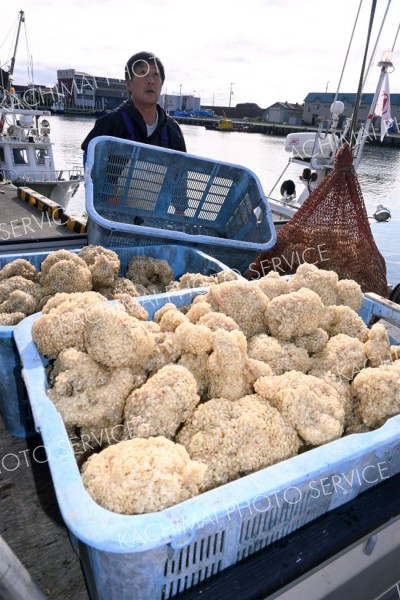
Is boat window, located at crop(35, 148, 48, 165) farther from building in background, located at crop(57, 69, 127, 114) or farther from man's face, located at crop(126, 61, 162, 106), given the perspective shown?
building in background, located at crop(57, 69, 127, 114)

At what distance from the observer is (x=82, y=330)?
1697 millimetres

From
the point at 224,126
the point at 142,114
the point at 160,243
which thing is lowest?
the point at 160,243

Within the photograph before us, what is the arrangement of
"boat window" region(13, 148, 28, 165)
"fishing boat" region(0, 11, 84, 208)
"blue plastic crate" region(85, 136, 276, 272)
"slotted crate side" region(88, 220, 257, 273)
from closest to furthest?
"slotted crate side" region(88, 220, 257, 273), "blue plastic crate" region(85, 136, 276, 272), "fishing boat" region(0, 11, 84, 208), "boat window" region(13, 148, 28, 165)

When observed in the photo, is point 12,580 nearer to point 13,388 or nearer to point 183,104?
point 13,388

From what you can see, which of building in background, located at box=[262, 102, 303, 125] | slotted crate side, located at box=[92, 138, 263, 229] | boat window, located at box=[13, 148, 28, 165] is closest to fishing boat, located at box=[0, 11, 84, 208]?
boat window, located at box=[13, 148, 28, 165]

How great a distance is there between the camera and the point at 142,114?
3.94m

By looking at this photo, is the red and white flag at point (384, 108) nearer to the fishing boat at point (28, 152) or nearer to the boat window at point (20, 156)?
the fishing boat at point (28, 152)

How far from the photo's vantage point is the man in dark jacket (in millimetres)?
3709

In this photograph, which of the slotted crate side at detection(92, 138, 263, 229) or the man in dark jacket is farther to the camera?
the man in dark jacket

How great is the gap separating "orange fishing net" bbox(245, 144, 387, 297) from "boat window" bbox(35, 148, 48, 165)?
1343 centimetres

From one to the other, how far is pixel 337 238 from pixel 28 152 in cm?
1387

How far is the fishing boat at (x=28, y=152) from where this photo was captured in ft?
46.2

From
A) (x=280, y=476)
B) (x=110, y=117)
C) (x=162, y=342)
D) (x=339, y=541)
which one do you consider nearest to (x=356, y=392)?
(x=339, y=541)

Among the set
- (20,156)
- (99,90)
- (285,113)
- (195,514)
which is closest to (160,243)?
(195,514)
